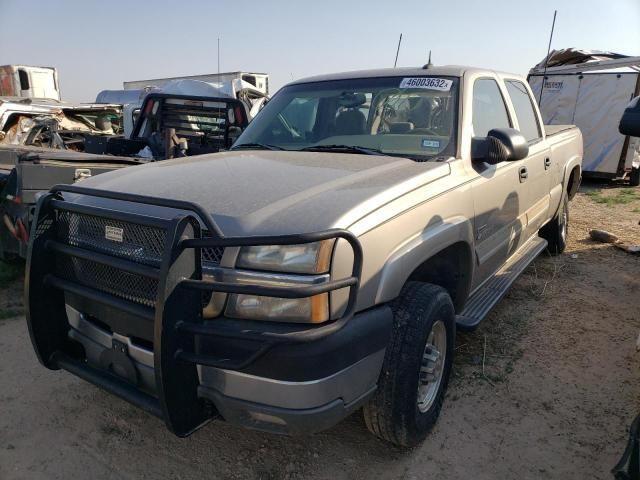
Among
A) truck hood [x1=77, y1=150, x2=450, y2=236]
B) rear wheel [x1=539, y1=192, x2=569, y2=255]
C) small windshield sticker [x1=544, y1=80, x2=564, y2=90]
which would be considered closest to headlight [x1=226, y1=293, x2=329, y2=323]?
truck hood [x1=77, y1=150, x2=450, y2=236]

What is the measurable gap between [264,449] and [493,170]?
2.18 meters

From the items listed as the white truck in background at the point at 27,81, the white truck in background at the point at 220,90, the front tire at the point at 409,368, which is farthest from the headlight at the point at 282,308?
the white truck in background at the point at 27,81

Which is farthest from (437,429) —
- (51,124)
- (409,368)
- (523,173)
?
(51,124)

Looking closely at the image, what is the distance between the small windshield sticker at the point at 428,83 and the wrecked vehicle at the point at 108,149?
8.30 ft

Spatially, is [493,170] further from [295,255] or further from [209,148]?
[209,148]

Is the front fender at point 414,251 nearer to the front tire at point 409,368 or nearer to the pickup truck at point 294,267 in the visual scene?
the pickup truck at point 294,267

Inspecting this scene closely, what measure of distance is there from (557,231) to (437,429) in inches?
147

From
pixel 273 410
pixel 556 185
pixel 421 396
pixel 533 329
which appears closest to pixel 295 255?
pixel 273 410

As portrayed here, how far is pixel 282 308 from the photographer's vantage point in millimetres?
1929

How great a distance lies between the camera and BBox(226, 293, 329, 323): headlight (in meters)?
1.91

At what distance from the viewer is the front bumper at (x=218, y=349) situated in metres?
1.84

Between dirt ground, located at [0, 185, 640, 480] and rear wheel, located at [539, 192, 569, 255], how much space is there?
6.00ft

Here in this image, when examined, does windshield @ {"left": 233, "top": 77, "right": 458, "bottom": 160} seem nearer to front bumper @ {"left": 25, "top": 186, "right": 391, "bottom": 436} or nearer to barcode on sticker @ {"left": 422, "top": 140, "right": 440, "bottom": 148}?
barcode on sticker @ {"left": 422, "top": 140, "right": 440, "bottom": 148}

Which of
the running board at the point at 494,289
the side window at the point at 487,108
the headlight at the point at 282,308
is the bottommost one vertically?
the running board at the point at 494,289
